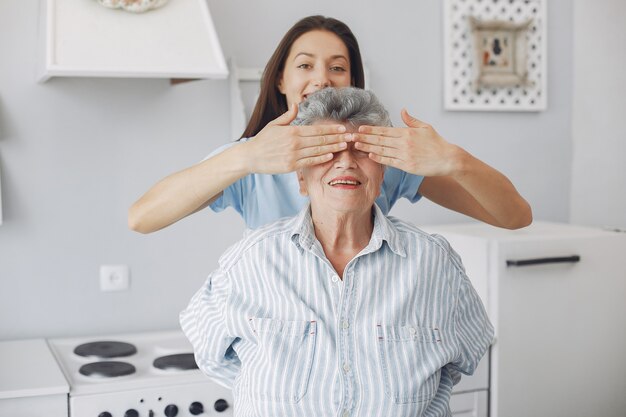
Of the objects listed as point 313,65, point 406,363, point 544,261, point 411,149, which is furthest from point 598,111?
point 406,363

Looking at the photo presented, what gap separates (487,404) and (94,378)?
1.40 m

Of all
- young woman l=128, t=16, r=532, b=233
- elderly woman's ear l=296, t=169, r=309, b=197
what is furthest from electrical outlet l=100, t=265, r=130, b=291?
elderly woman's ear l=296, t=169, r=309, b=197

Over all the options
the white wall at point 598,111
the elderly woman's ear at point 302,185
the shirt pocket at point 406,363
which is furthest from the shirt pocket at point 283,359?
the white wall at point 598,111

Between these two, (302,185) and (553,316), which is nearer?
(302,185)

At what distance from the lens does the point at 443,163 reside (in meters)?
1.64

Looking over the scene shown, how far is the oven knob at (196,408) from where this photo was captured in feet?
8.05

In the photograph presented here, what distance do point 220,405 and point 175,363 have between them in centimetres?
19

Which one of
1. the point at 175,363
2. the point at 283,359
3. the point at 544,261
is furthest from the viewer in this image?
the point at 544,261

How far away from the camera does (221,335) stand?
1624mm

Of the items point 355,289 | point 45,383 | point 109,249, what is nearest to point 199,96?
point 109,249

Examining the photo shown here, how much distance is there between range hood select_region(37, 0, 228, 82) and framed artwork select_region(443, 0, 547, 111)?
3.98 ft

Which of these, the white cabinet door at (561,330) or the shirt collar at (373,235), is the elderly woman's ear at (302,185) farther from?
the white cabinet door at (561,330)

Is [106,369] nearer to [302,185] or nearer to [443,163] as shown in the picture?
[302,185]

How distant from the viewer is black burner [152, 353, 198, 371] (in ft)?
8.20
